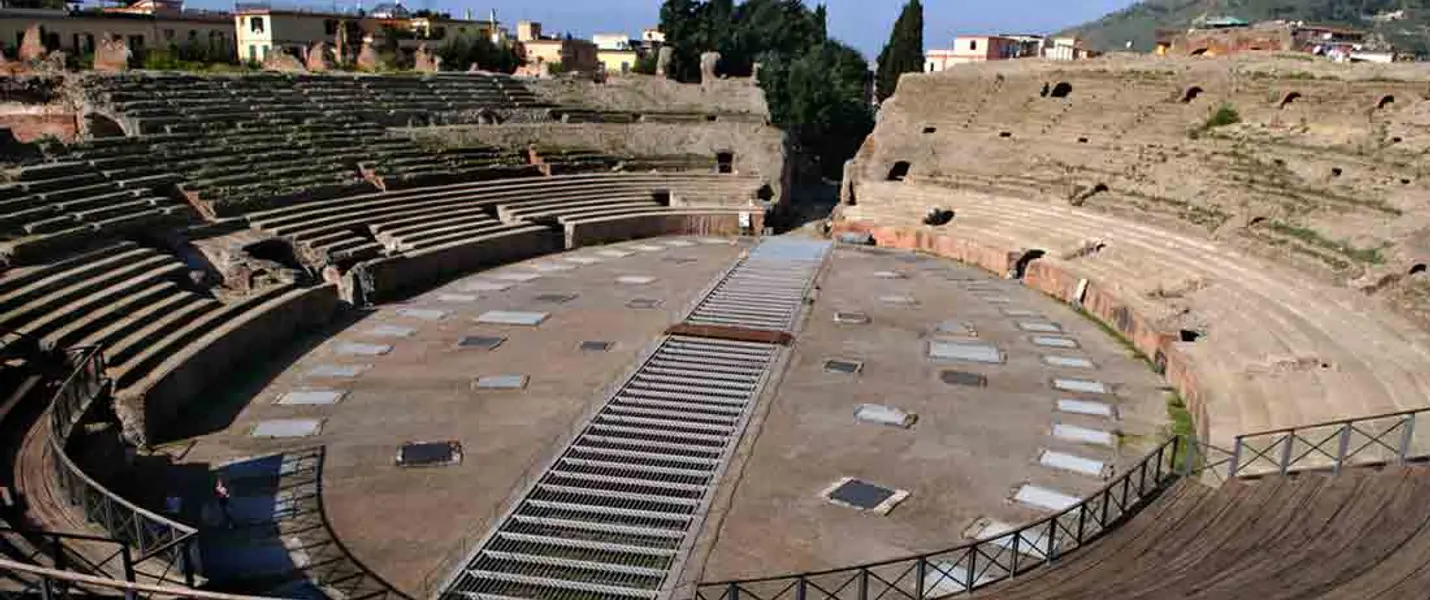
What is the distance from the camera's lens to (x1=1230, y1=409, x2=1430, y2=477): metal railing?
39.0ft

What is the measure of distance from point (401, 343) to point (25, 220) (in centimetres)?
730

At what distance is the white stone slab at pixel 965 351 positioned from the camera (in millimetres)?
19266

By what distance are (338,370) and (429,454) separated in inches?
178

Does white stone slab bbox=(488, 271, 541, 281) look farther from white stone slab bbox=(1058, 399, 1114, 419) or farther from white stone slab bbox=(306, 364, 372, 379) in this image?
white stone slab bbox=(1058, 399, 1114, 419)

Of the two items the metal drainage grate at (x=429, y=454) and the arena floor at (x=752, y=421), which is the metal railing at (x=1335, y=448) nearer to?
the arena floor at (x=752, y=421)

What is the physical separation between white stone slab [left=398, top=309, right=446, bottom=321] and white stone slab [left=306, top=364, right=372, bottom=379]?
3278mm

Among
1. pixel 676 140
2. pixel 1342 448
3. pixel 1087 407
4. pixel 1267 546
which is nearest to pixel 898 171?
pixel 676 140

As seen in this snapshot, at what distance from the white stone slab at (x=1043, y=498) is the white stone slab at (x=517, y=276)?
15097mm

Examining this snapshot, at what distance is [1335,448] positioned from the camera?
12852 millimetres

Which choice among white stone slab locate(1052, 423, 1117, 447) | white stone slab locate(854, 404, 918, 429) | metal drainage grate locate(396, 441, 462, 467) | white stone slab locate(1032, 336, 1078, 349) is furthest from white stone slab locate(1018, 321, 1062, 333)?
metal drainage grate locate(396, 441, 462, 467)

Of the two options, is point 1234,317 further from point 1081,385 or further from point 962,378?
point 962,378

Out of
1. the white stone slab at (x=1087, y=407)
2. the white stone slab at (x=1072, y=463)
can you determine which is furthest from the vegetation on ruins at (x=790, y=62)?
the white stone slab at (x=1072, y=463)

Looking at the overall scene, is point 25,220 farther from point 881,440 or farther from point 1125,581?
point 1125,581

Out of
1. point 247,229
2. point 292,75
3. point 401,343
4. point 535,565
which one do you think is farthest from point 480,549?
point 292,75
